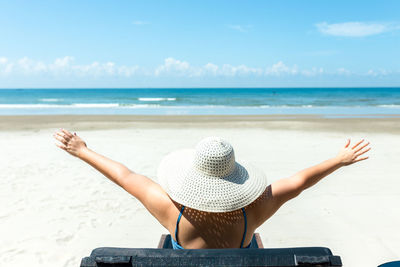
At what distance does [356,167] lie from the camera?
6586 mm

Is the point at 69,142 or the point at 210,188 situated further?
the point at 69,142

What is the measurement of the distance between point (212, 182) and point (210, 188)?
0.03 metres

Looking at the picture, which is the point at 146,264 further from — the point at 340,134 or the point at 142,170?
the point at 340,134

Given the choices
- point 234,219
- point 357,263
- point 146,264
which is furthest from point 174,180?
point 357,263

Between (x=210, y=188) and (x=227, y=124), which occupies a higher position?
(x=210, y=188)

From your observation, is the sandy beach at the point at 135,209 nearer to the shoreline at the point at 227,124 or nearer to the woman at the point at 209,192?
the woman at the point at 209,192

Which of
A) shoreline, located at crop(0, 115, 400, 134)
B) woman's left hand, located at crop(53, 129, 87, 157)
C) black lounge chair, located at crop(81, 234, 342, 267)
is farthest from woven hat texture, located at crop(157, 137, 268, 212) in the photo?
shoreline, located at crop(0, 115, 400, 134)

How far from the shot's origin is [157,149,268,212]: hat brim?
5.24 feet

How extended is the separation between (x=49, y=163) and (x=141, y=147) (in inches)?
95.8

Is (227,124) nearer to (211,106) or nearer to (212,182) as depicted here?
(212,182)

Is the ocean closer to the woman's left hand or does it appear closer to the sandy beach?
the sandy beach

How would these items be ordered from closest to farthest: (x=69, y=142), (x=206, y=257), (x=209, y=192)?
(x=206, y=257), (x=209, y=192), (x=69, y=142)

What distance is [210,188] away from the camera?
5.31 feet

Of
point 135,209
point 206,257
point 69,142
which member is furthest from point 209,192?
point 135,209
